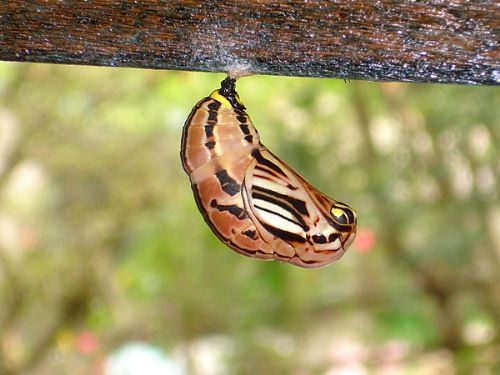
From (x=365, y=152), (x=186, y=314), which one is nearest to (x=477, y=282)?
(x=365, y=152)

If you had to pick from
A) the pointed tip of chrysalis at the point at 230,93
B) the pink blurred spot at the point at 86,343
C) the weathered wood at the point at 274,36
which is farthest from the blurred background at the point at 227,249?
the weathered wood at the point at 274,36

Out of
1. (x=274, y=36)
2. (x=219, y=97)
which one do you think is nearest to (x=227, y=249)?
(x=219, y=97)

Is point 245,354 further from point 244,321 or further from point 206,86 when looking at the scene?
point 206,86

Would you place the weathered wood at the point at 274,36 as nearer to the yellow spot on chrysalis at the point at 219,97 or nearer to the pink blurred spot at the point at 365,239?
the yellow spot on chrysalis at the point at 219,97

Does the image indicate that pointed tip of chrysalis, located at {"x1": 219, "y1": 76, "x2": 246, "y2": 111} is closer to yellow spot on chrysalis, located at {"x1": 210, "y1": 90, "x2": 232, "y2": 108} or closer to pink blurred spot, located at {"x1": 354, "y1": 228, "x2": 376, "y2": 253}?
yellow spot on chrysalis, located at {"x1": 210, "y1": 90, "x2": 232, "y2": 108}

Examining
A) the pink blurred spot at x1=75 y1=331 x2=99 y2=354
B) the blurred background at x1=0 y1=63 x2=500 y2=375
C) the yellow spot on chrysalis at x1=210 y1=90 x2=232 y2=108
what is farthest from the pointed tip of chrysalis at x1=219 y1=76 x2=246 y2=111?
the pink blurred spot at x1=75 y1=331 x2=99 y2=354

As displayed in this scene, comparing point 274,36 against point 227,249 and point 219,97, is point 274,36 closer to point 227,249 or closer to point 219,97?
point 219,97

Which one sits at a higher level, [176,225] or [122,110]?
[122,110]
